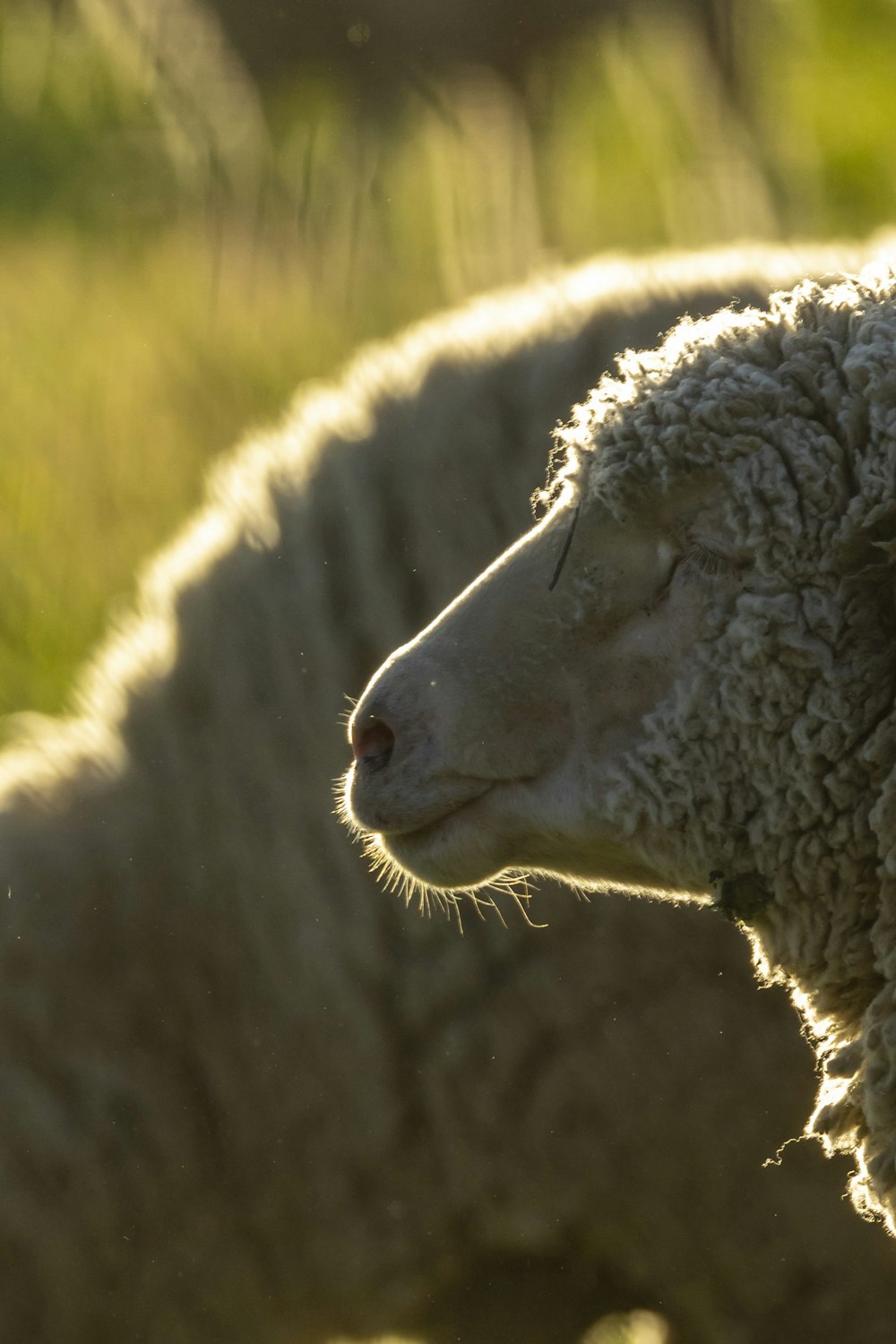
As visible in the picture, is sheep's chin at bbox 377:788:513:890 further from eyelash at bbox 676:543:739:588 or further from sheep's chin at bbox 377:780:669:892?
eyelash at bbox 676:543:739:588

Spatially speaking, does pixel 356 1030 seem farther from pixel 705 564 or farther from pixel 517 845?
pixel 705 564

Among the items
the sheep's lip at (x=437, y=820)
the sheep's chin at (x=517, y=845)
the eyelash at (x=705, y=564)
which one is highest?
the eyelash at (x=705, y=564)

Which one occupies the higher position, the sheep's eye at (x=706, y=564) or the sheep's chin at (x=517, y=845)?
the sheep's eye at (x=706, y=564)

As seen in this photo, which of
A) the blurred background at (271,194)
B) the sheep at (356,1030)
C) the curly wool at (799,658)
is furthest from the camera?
the blurred background at (271,194)

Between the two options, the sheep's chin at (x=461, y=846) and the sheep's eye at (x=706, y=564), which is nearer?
the sheep's eye at (x=706, y=564)

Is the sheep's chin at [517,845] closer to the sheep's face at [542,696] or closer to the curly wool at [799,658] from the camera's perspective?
the sheep's face at [542,696]

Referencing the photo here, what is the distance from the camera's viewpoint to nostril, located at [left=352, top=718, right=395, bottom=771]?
2654 mm

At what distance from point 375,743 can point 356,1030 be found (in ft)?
3.89

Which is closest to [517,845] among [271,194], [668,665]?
[668,665]

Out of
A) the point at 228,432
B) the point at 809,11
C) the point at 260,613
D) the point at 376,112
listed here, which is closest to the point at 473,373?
the point at 260,613

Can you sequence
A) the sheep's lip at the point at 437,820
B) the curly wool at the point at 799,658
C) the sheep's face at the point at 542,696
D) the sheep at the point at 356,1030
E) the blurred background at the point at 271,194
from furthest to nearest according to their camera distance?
the blurred background at the point at 271,194 < the sheep at the point at 356,1030 < the sheep's lip at the point at 437,820 < the sheep's face at the point at 542,696 < the curly wool at the point at 799,658

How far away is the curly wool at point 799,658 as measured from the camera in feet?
7.80

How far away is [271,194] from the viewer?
1099 centimetres

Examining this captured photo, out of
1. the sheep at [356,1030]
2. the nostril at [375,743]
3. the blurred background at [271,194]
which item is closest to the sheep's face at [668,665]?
the nostril at [375,743]
